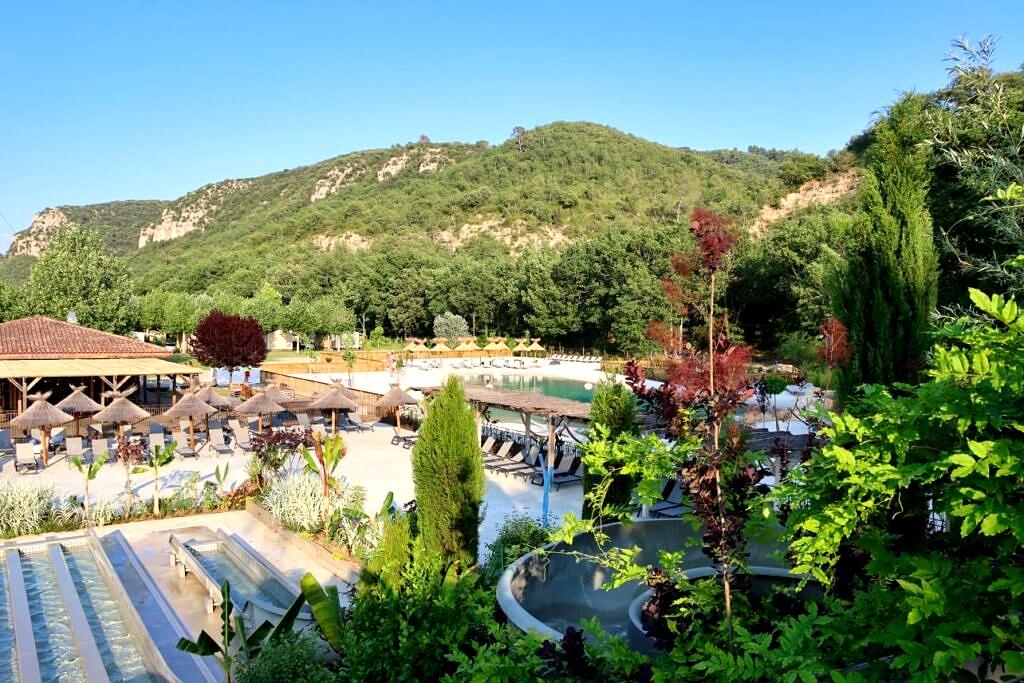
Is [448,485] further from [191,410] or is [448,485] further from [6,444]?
[6,444]

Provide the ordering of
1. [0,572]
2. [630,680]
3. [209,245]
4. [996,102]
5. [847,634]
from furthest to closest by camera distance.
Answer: [209,245] < [0,572] < [996,102] < [630,680] < [847,634]

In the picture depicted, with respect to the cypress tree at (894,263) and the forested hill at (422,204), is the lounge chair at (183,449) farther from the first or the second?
the forested hill at (422,204)

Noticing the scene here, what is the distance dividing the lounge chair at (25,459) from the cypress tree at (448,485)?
11.2 m

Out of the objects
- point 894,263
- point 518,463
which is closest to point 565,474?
point 518,463

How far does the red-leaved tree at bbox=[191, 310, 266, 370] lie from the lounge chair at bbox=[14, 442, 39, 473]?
1425 cm

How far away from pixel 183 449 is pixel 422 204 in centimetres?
8276

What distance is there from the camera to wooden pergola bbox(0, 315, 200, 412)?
19828 mm

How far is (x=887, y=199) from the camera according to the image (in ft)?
23.6

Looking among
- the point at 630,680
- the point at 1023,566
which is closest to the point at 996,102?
the point at 1023,566

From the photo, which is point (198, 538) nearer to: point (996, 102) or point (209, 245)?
point (996, 102)

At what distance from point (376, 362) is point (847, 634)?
39.7 meters

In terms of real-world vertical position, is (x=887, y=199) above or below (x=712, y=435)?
above

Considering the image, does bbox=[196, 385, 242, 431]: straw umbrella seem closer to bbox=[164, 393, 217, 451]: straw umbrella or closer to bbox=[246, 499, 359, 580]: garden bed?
bbox=[164, 393, 217, 451]: straw umbrella

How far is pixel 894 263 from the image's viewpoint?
7.12m
